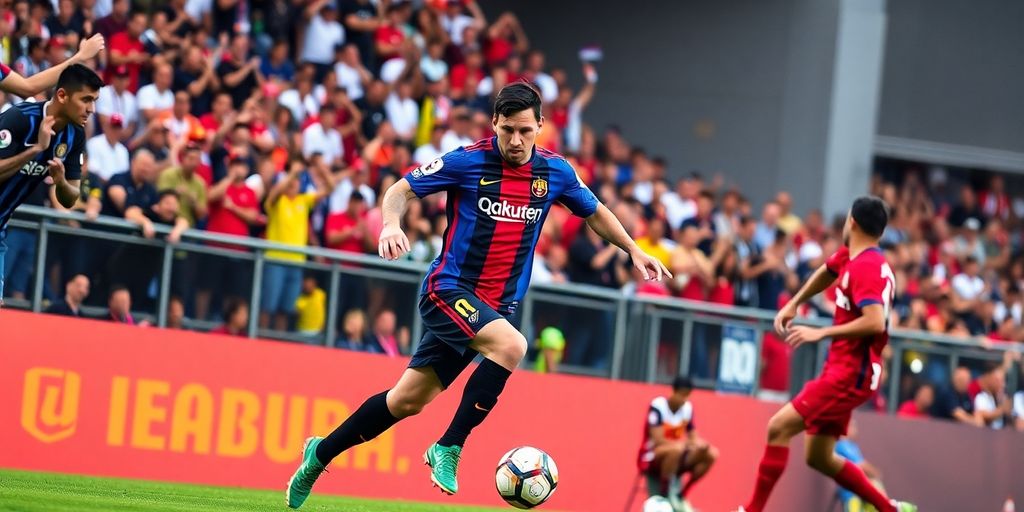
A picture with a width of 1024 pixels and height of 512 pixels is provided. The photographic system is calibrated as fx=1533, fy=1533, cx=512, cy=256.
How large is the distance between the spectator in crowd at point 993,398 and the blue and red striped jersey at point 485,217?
10.3 m

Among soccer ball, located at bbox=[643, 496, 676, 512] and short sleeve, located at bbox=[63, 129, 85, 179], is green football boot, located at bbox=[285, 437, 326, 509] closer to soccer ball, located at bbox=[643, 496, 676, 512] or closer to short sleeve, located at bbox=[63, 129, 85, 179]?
short sleeve, located at bbox=[63, 129, 85, 179]

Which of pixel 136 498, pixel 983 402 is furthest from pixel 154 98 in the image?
pixel 983 402

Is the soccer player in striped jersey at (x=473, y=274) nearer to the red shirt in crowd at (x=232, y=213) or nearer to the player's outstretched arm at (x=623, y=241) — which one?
the player's outstretched arm at (x=623, y=241)

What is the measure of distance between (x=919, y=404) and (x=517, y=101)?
413 inches

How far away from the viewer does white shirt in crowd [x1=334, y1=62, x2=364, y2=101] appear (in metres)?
18.1

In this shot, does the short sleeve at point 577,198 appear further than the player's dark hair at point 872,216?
No

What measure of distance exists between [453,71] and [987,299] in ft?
Answer: 27.1

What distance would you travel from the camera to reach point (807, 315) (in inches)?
701

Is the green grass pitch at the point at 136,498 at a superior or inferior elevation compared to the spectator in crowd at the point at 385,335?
inferior

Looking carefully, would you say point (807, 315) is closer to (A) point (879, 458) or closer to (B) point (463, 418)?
(A) point (879, 458)

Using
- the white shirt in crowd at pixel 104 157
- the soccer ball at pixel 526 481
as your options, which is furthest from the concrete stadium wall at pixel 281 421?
the soccer ball at pixel 526 481

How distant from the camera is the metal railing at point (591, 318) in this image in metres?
12.6

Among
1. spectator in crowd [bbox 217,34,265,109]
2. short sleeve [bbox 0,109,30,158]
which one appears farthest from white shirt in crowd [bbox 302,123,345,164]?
short sleeve [bbox 0,109,30,158]

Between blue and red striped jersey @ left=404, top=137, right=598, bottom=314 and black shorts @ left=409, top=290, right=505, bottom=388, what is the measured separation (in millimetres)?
87
